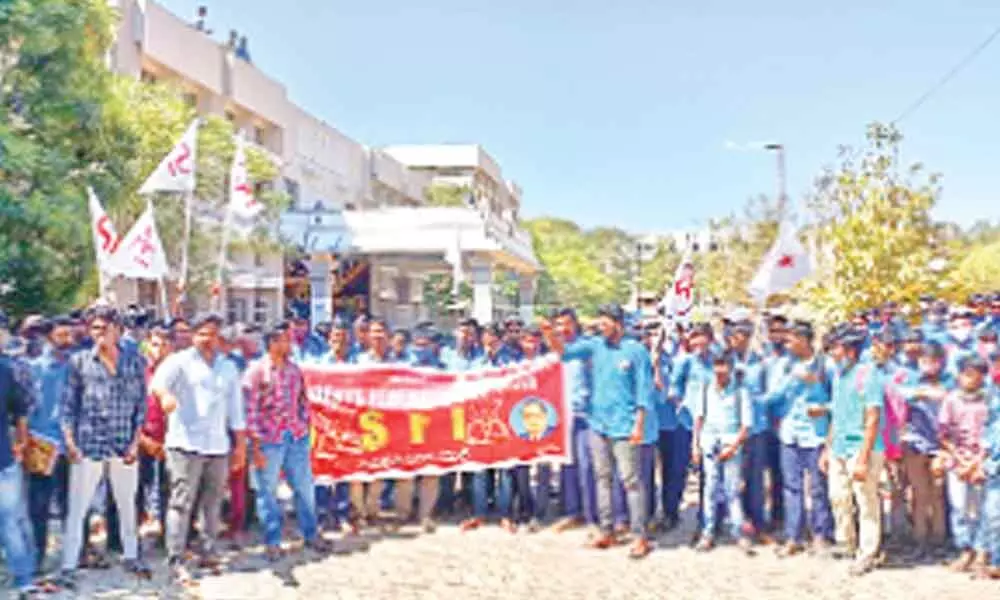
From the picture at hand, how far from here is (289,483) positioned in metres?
8.16

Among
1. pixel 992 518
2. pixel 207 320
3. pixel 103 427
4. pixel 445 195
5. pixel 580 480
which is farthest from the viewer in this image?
pixel 445 195

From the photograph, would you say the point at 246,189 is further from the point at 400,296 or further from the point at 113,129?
the point at 400,296

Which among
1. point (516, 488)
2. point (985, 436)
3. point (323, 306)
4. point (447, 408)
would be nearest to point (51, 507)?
point (447, 408)

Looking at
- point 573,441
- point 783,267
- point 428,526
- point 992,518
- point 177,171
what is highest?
point 177,171

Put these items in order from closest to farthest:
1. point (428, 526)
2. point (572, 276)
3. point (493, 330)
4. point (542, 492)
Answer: point (428, 526)
point (542, 492)
point (493, 330)
point (572, 276)

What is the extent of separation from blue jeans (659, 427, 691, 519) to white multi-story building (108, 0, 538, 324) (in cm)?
1419

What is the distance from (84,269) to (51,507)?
A: 7.15 metres

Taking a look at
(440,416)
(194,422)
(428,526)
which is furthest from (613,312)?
(194,422)

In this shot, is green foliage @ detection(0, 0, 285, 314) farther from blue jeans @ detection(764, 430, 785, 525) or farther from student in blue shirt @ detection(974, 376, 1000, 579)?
student in blue shirt @ detection(974, 376, 1000, 579)

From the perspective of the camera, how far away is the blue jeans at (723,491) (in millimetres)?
8297

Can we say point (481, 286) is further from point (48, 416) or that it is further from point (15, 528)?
point (15, 528)

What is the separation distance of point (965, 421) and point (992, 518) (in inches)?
27.9

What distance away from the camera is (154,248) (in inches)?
503

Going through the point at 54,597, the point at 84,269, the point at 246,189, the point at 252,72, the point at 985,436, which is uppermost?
the point at 252,72
